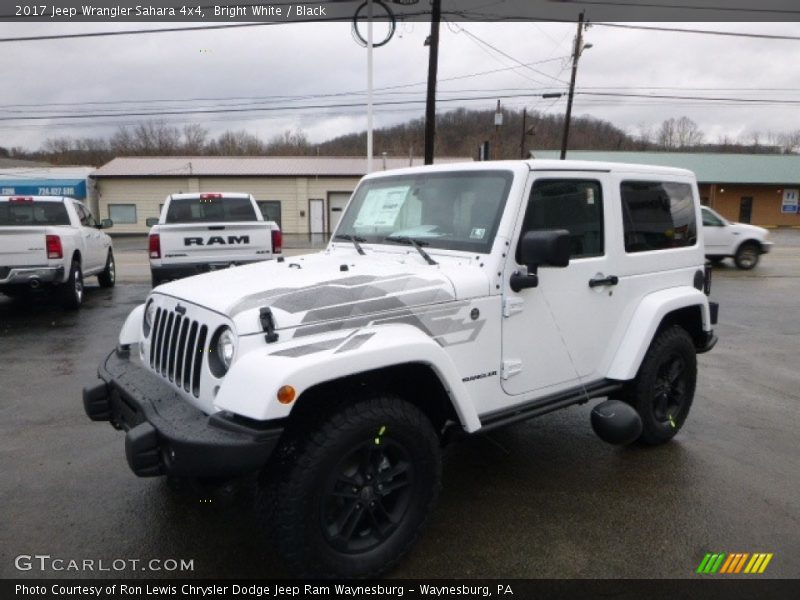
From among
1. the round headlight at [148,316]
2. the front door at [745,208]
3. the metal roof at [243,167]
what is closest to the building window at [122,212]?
the metal roof at [243,167]

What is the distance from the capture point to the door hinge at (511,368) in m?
3.21

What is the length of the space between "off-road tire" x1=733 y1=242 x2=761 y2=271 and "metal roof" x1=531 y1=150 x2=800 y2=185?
25265 millimetres

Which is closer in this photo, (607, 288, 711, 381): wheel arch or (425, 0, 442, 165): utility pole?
(607, 288, 711, 381): wheel arch

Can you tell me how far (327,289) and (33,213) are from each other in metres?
9.61

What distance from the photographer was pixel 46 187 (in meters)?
37.3

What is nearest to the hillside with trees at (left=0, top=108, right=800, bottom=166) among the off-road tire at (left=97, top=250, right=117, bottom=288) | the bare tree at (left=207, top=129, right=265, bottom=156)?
the bare tree at (left=207, top=129, right=265, bottom=156)

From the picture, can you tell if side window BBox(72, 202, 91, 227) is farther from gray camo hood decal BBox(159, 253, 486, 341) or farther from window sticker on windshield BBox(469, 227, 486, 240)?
window sticker on windshield BBox(469, 227, 486, 240)

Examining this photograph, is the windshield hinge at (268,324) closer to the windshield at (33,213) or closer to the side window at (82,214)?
the windshield at (33,213)

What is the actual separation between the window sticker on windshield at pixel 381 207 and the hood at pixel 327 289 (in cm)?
50

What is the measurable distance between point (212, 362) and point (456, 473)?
1951 millimetres

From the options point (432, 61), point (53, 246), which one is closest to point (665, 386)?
point (53, 246)

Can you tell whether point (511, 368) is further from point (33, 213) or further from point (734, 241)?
point (734, 241)

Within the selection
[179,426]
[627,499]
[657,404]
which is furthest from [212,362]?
[657,404]

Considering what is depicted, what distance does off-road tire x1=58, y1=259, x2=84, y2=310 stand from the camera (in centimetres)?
973
